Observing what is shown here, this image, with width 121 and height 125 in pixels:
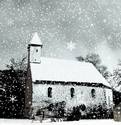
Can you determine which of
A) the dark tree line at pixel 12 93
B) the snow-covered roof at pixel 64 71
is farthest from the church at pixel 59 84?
the dark tree line at pixel 12 93

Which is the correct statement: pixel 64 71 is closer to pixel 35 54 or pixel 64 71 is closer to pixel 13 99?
pixel 35 54

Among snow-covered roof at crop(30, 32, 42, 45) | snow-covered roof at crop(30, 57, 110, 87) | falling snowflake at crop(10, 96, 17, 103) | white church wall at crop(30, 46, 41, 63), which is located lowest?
falling snowflake at crop(10, 96, 17, 103)

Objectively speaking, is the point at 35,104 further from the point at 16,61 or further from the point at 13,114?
the point at 16,61

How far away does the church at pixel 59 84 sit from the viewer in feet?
152

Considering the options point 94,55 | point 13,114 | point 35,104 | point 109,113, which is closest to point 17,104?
point 13,114

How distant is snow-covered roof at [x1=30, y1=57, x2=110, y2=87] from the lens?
1881 inches

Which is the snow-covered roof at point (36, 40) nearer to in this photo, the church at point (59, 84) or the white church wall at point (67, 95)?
the church at point (59, 84)

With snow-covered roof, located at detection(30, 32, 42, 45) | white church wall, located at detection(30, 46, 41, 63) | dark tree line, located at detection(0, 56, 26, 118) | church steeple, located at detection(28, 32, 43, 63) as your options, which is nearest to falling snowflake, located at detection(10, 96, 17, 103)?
dark tree line, located at detection(0, 56, 26, 118)

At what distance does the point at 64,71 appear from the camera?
167 ft

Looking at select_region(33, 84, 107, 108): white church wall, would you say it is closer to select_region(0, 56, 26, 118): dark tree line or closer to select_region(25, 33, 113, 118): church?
select_region(25, 33, 113, 118): church

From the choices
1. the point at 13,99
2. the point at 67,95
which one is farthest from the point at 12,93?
the point at 67,95

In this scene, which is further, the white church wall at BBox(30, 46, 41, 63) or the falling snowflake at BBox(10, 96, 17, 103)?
the falling snowflake at BBox(10, 96, 17, 103)

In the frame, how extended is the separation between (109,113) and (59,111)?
939 cm

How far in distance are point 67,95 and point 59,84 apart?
2.37m
